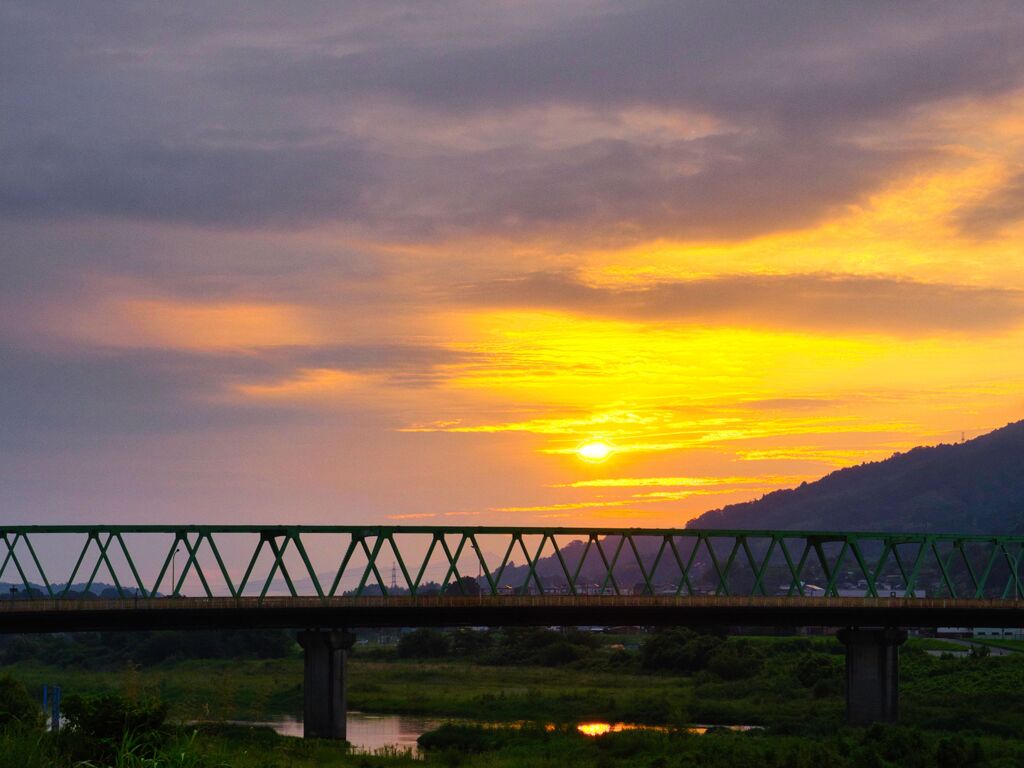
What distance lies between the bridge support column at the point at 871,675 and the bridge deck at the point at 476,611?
1.07 meters

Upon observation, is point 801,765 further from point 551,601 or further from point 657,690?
point 657,690

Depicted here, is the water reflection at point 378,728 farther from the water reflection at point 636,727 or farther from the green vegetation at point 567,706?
the water reflection at point 636,727

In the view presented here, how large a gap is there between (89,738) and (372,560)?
46.8 meters

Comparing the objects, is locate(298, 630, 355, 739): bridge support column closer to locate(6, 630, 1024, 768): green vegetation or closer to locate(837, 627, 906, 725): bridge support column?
locate(6, 630, 1024, 768): green vegetation

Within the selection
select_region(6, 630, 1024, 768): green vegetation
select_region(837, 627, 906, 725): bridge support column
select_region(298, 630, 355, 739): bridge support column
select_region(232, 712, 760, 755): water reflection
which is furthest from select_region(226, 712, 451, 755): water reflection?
select_region(837, 627, 906, 725): bridge support column

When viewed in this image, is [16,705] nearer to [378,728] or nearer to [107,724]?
[107,724]

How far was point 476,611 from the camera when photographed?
104562 millimetres

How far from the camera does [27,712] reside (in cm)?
7706

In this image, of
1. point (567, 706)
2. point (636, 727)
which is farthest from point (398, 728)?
point (636, 727)

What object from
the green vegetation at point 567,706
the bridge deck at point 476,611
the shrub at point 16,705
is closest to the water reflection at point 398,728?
the green vegetation at point 567,706

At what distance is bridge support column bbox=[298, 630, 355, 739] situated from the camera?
99.2m

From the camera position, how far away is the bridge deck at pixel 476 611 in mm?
98062

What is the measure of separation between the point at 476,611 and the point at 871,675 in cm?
3071

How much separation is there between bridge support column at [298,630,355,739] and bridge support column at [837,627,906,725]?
3811cm
